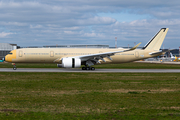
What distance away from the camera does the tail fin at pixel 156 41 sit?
137ft

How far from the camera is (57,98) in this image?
41.1ft

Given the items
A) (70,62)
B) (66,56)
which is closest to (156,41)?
(66,56)

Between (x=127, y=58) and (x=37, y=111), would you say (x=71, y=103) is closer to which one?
(x=37, y=111)

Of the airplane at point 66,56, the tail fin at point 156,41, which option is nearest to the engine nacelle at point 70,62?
the airplane at point 66,56

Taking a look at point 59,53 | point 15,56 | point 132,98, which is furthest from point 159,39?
point 132,98

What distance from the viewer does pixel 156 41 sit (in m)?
41.8

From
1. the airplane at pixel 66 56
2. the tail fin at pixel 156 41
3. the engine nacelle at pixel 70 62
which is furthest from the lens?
the tail fin at pixel 156 41

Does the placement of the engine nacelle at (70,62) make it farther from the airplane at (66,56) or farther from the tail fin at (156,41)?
the tail fin at (156,41)

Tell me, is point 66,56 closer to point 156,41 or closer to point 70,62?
point 70,62

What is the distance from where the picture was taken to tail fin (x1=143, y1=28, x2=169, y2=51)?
41625 millimetres

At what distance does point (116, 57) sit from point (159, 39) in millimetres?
9511

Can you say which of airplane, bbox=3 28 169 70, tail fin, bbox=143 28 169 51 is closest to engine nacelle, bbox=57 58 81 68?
airplane, bbox=3 28 169 70

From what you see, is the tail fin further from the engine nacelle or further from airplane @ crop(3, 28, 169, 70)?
the engine nacelle

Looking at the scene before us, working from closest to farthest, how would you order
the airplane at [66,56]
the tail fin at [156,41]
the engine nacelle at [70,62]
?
the engine nacelle at [70,62]
the airplane at [66,56]
the tail fin at [156,41]
